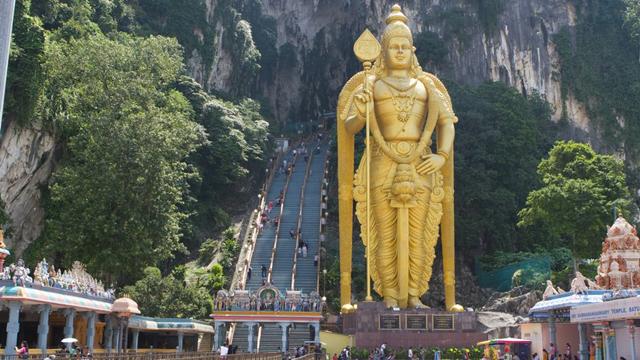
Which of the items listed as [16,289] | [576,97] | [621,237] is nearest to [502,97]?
[576,97]

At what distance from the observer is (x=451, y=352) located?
15773mm

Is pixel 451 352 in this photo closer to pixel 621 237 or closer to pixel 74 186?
pixel 621 237

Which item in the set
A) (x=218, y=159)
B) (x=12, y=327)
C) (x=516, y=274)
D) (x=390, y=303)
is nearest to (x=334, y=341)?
(x=390, y=303)

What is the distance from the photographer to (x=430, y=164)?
17.6 m

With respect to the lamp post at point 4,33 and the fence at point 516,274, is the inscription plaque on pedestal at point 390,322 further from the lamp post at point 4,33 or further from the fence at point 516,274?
the lamp post at point 4,33

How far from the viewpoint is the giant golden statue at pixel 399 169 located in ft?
57.8

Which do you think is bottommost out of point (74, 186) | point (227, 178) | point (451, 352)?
point (451, 352)

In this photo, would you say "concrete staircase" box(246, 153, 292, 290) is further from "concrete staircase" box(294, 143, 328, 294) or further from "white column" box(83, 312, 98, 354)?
"white column" box(83, 312, 98, 354)

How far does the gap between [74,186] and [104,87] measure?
12.1 ft

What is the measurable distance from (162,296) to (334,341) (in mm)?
5162

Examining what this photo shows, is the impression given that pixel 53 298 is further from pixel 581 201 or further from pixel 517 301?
pixel 581 201

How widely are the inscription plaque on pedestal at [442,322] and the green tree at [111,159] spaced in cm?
859

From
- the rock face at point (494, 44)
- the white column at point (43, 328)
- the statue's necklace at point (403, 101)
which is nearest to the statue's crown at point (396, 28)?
the statue's necklace at point (403, 101)

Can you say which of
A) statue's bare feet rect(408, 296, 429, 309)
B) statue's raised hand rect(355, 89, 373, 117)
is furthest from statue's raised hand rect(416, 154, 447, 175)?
statue's bare feet rect(408, 296, 429, 309)
